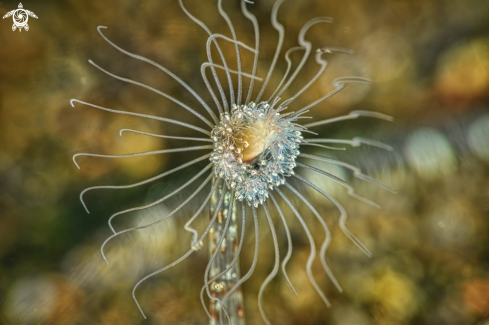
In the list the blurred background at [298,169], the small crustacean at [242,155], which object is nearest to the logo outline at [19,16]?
the blurred background at [298,169]

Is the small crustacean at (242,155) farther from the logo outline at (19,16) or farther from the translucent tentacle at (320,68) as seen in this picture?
the logo outline at (19,16)

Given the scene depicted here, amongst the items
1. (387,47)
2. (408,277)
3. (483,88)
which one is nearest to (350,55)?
(387,47)

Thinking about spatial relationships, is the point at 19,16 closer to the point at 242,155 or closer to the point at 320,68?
the point at 242,155

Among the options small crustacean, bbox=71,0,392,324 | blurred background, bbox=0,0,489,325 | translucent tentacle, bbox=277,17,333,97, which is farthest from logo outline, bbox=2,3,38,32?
translucent tentacle, bbox=277,17,333,97

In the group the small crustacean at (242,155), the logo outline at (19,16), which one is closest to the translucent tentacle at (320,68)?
the small crustacean at (242,155)

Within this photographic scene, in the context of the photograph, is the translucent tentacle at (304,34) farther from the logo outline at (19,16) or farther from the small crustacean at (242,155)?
the logo outline at (19,16)

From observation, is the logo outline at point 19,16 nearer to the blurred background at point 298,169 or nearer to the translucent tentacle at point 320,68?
the blurred background at point 298,169

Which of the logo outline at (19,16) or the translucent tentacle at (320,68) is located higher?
the logo outline at (19,16)

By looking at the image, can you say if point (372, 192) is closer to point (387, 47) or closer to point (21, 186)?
point (387, 47)

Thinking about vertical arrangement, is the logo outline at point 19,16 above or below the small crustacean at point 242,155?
above

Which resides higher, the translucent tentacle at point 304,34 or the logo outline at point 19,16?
the logo outline at point 19,16
